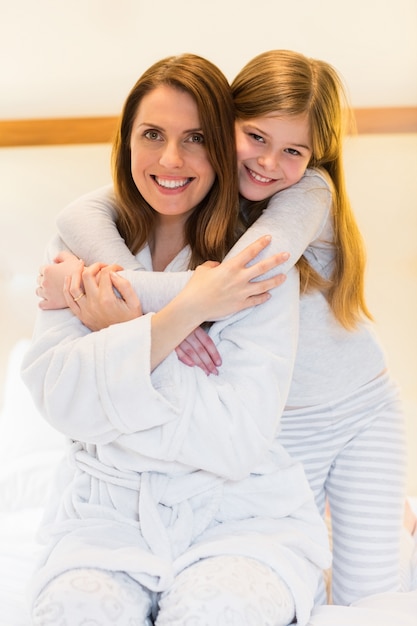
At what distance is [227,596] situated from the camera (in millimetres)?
1105

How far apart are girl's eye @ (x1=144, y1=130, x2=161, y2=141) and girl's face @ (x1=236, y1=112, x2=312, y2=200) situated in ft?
0.51

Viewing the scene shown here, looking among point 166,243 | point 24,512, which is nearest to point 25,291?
point 24,512

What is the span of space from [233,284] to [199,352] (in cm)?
14

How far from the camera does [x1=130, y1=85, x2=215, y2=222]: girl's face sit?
1417 millimetres

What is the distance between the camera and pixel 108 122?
246 centimetres

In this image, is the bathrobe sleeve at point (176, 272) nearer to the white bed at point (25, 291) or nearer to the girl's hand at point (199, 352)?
the girl's hand at point (199, 352)

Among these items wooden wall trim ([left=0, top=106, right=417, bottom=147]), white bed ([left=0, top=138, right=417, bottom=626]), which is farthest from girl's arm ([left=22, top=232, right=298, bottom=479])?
wooden wall trim ([left=0, top=106, right=417, bottom=147])

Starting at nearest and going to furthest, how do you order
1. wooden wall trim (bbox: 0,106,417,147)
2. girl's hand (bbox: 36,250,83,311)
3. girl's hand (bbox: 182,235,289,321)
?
girl's hand (bbox: 182,235,289,321)
girl's hand (bbox: 36,250,83,311)
wooden wall trim (bbox: 0,106,417,147)

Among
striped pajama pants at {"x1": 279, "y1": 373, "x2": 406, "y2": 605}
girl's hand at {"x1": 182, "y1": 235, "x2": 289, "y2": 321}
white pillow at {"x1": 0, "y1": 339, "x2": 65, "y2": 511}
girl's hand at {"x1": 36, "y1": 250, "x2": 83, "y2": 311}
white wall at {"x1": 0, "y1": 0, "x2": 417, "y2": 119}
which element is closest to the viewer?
girl's hand at {"x1": 182, "y1": 235, "x2": 289, "y2": 321}

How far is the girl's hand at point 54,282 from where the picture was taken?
4.64 ft

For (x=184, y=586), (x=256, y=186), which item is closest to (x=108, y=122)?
Result: (x=256, y=186)

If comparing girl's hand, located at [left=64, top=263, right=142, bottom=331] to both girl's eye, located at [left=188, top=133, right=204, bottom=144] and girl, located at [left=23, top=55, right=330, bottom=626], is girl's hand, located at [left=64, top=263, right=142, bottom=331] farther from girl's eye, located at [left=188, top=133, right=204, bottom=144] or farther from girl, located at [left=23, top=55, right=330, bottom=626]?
girl's eye, located at [left=188, top=133, right=204, bottom=144]

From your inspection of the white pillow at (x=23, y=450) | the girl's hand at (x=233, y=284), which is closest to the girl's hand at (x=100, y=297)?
the girl's hand at (x=233, y=284)

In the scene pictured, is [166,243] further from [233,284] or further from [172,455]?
[172,455]
